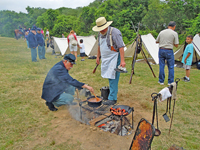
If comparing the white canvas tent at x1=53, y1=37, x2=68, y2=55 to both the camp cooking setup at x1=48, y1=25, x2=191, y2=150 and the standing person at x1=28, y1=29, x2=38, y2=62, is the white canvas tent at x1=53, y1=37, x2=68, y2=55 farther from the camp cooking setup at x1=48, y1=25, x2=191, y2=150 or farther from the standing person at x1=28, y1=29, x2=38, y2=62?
the camp cooking setup at x1=48, y1=25, x2=191, y2=150

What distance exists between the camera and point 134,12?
2248 cm

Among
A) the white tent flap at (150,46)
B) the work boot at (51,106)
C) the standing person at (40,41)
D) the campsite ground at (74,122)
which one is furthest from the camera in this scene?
the standing person at (40,41)

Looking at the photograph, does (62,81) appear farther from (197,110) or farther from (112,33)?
(197,110)

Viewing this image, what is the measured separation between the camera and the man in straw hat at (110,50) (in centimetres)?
364

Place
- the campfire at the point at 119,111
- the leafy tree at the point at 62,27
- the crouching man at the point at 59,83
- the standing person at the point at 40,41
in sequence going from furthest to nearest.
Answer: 1. the leafy tree at the point at 62,27
2. the standing person at the point at 40,41
3. the crouching man at the point at 59,83
4. the campfire at the point at 119,111

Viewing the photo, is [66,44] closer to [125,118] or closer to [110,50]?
[110,50]

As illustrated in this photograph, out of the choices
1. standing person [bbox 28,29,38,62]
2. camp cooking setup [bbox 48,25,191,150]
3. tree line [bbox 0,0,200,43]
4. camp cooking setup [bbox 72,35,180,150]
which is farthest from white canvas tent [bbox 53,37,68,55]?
camp cooking setup [bbox 72,35,180,150]

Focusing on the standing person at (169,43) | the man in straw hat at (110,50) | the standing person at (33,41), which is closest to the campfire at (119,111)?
the man in straw hat at (110,50)

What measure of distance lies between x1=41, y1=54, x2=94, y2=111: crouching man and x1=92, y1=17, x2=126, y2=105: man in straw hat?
734 millimetres

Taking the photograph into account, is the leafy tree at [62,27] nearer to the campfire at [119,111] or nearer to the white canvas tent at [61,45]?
the white canvas tent at [61,45]

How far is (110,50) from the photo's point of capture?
380 centimetres

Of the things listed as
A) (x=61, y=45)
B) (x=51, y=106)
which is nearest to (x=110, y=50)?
(x=51, y=106)

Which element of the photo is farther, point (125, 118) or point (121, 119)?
point (125, 118)

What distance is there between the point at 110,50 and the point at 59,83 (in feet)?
4.58
